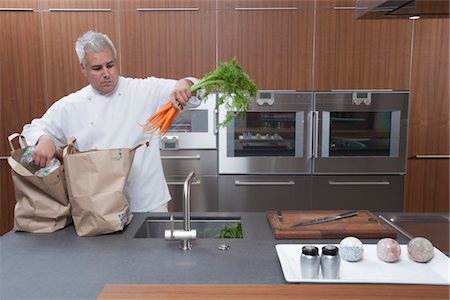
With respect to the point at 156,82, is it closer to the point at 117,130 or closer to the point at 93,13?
the point at 117,130

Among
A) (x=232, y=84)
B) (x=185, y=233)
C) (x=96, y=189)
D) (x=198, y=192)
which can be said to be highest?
(x=232, y=84)

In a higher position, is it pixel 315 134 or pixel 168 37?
pixel 168 37

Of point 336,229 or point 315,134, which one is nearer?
point 336,229

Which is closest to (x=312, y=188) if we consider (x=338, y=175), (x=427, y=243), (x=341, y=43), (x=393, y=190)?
(x=338, y=175)

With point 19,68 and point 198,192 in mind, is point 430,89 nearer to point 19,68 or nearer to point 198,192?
point 198,192

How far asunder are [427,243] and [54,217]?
119cm

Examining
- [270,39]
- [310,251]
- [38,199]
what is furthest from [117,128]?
[270,39]

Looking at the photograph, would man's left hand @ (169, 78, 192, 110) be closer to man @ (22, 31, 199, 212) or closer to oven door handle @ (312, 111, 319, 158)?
man @ (22, 31, 199, 212)

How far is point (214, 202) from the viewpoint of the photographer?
3180 millimetres

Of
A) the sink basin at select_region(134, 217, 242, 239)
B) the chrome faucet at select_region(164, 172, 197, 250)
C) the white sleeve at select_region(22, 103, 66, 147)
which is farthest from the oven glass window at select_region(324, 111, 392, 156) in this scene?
the chrome faucet at select_region(164, 172, 197, 250)

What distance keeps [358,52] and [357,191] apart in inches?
38.8

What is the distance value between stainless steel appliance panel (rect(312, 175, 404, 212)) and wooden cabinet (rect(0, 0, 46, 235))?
6.84ft

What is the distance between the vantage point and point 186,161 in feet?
10.2

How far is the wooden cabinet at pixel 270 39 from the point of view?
10.1 ft
